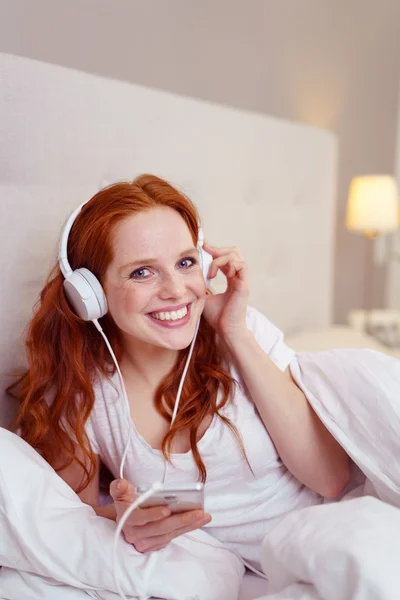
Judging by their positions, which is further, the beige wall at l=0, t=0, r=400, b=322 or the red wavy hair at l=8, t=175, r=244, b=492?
the beige wall at l=0, t=0, r=400, b=322

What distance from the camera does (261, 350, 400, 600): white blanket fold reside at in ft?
2.35

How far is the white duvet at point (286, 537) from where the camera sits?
74cm

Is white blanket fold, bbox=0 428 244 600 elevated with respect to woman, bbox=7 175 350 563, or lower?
lower

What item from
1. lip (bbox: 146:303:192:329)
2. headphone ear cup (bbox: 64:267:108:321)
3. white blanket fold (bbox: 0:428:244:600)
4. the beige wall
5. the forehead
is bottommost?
white blanket fold (bbox: 0:428:244:600)

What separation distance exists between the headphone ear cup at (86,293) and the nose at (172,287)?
102 mm

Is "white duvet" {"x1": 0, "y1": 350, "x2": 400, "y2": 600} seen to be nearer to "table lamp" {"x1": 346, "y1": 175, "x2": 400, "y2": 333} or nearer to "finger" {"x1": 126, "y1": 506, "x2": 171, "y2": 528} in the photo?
"finger" {"x1": 126, "y1": 506, "x2": 171, "y2": 528}

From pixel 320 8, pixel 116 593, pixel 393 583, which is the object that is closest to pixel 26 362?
pixel 116 593

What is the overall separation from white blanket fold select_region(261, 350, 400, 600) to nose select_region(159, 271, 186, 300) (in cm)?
32

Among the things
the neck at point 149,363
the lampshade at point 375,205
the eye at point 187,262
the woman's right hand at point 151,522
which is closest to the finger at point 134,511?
the woman's right hand at point 151,522

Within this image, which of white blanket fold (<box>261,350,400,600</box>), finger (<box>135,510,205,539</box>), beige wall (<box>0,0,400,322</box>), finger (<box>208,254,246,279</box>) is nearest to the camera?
white blanket fold (<box>261,350,400,600</box>)

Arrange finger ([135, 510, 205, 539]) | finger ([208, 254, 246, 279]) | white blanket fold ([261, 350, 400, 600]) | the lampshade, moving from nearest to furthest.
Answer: white blanket fold ([261, 350, 400, 600])
finger ([135, 510, 205, 539])
finger ([208, 254, 246, 279])
the lampshade

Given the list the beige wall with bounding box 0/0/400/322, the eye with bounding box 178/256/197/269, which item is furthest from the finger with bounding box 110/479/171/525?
the beige wall with bounding box 0/0/400/322

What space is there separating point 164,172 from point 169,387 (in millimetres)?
635

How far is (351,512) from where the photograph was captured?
0.82 m
